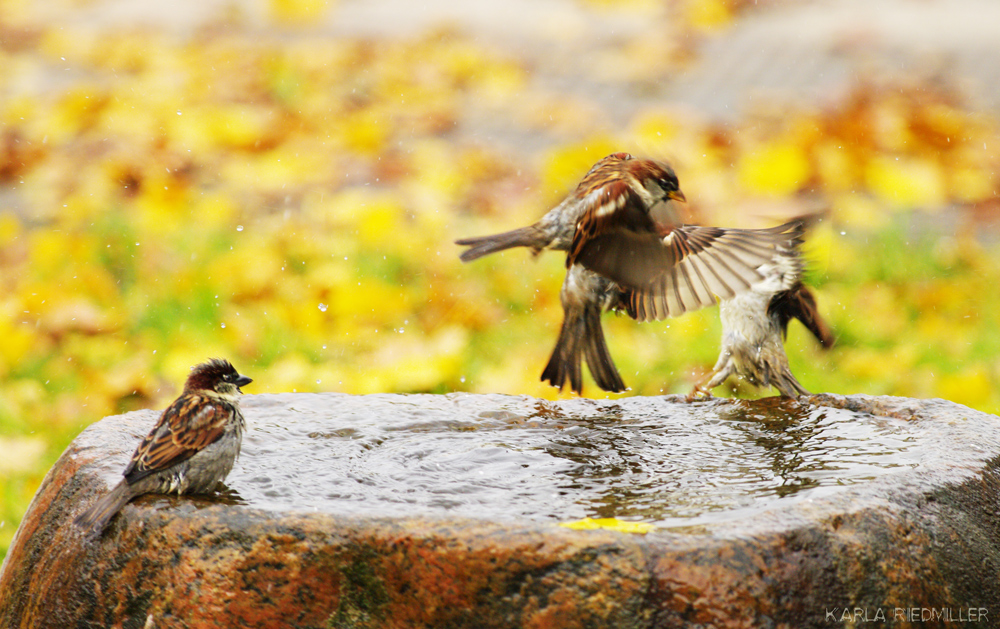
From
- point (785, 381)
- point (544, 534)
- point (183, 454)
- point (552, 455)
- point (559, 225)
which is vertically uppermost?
point (559, 225)

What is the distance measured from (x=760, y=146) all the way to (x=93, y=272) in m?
4.64

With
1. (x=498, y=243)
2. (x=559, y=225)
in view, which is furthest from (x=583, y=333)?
(x=498, y=243)

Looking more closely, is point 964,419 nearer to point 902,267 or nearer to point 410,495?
point 410,495

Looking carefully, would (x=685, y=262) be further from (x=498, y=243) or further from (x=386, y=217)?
(x=386, y=217)

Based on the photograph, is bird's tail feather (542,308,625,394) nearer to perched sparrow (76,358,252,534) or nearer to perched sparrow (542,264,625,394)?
perched sparrow (542,264,625,394)

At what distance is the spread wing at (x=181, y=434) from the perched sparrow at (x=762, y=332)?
5.86 feet

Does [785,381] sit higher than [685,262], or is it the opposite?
[685,262]

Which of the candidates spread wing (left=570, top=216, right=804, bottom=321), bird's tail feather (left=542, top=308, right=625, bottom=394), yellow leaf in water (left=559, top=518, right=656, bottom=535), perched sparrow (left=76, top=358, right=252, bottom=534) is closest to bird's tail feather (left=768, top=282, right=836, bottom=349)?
spread wing (left=570, top=216, right=804, bottom=321)

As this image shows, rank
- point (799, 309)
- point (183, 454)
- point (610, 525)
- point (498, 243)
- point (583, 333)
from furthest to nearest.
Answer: point (799, 309) → point (583, 333) → point (498, 243) → point (183, 454) → point (610, 525)

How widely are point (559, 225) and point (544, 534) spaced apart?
1.77 metres

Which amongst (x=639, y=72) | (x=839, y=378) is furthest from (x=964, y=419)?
(x=639, y=72)

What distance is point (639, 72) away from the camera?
9.42m

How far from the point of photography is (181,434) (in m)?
2.54

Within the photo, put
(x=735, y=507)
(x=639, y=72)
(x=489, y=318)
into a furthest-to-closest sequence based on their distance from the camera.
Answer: (x=639, y=72)
(x=489, y=318)
(x=735, y=507)
